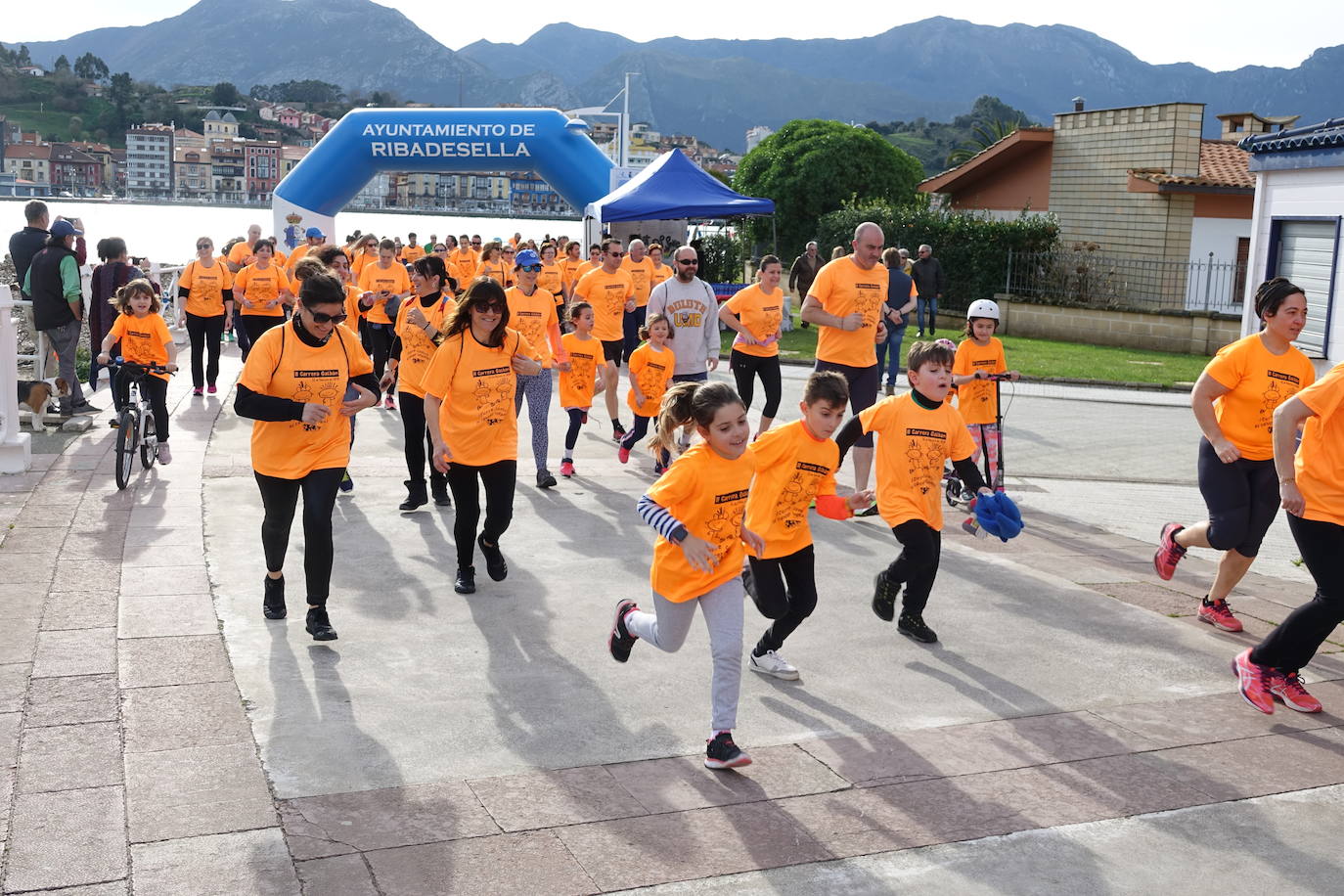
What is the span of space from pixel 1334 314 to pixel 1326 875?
1253 centimetres

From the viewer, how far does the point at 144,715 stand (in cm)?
502

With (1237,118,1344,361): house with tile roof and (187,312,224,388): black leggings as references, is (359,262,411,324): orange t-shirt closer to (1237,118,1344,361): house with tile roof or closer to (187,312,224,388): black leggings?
(187,312,224,388): black leggings

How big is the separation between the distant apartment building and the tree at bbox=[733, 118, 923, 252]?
15511cm

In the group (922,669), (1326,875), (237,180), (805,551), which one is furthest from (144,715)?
(237,180)

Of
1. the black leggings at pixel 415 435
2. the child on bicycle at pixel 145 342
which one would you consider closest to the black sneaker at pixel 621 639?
the black leggings at pixel 415 435

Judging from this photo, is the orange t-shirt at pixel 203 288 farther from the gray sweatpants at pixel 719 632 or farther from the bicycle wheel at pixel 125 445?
the gray sweatpants at pixel 719 632

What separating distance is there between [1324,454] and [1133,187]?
1067 inches

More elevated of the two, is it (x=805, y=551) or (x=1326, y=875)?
Answer: (x=805, y=551)

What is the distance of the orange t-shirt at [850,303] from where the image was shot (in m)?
9.69

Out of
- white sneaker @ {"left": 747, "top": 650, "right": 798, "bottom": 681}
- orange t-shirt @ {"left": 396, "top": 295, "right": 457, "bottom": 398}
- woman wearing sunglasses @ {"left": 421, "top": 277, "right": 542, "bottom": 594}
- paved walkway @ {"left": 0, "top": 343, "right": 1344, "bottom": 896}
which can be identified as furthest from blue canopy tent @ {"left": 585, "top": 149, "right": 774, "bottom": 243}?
white sneaker @ {"left": 747, "top": 650, "right": 798, "bottom": 681}

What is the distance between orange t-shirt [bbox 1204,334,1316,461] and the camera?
252 inches

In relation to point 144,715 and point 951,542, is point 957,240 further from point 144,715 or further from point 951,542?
point 144,715

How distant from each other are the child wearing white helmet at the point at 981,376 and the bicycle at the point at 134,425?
595cm

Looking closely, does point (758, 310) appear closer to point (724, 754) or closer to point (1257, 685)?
point (1257, 685)
